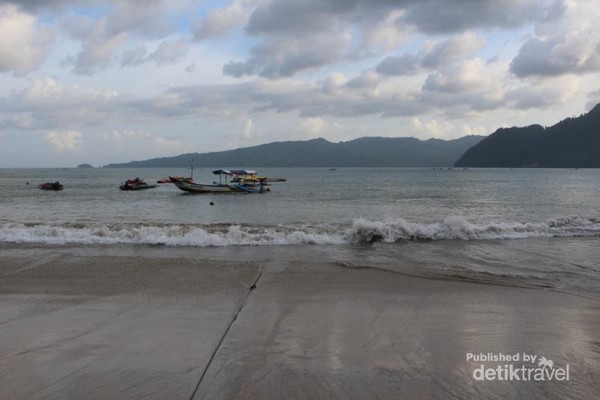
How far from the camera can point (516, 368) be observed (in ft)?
15.1

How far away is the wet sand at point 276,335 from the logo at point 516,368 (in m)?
0.08

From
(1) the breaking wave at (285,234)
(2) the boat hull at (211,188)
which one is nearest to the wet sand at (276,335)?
(1) the breaking wave at (285,234)

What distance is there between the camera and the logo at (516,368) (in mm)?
4398

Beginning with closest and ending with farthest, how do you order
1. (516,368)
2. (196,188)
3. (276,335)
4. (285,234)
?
1. (516,368)
2. (276,335)
3. (285,234)
4. (196,188)

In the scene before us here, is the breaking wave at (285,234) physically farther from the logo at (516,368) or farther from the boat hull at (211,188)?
the boat hull at (211,188)

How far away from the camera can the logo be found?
4.40 meters

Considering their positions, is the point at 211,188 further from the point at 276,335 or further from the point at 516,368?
the point at 516,368

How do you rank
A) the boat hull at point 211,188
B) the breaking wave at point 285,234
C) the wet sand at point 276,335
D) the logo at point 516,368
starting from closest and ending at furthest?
the wet sand at point 276,335 < the logo at point 516,368 < the breaking wave at point 285,234 < the boat hull at point 211,188

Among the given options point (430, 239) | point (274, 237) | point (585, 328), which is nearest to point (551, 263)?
point (430, 239)

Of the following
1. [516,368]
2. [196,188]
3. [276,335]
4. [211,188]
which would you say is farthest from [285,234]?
[196,188]

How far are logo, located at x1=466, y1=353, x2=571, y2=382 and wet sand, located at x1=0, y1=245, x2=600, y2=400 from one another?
76 mm

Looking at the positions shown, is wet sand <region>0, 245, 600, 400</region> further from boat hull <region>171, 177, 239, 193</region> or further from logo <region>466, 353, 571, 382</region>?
boat hull <region>171, 177, 239, 193</region>

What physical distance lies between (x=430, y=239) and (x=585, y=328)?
31.0ft

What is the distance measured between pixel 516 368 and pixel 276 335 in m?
2.92
